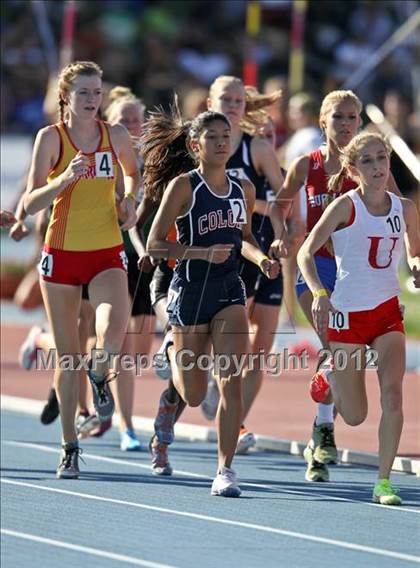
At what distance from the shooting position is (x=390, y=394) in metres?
9.19

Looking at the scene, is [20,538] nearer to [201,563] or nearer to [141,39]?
[201,563]

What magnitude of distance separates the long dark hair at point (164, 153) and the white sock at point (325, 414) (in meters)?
1.63

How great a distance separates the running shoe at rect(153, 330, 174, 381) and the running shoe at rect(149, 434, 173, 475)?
1.30ft

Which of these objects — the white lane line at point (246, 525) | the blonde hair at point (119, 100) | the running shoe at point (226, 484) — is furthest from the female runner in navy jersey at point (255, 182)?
the white lane line at point (246, 525)

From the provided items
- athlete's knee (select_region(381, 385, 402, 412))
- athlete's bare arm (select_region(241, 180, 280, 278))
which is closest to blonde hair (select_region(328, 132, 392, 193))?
athlete's bare arm (select_region(241, 180, 280, 278))

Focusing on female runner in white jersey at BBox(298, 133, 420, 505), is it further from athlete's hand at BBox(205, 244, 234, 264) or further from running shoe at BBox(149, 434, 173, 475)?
running shoe at BBox(149, 434, 173, 475)

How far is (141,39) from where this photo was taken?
90.1ft

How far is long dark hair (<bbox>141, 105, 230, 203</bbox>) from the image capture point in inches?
405

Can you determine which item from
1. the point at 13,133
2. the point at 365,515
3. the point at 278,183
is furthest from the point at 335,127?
the point at 13,133

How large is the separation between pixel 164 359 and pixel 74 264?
30.8 inches

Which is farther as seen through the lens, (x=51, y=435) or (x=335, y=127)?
(x=51, y=435)

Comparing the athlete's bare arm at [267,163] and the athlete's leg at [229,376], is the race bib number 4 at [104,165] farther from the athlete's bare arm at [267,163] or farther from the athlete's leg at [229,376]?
the athlete's bare arm at [267,163]

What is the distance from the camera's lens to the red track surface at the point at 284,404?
12.1 metres

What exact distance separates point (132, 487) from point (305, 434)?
100 inches
